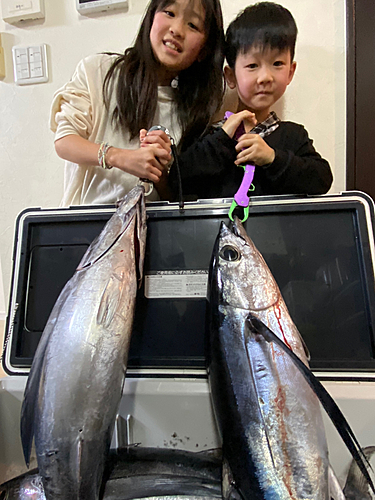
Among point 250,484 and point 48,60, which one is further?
point 48,60

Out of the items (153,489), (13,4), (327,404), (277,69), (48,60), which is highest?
(13,4)

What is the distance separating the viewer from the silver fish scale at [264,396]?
0.38m

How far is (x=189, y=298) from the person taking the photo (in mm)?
648

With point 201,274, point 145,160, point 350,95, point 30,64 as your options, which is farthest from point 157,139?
point 30,64

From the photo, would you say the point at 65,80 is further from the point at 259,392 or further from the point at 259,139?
the point at 259,392

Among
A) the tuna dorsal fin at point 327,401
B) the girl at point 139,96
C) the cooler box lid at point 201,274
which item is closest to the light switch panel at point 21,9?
the girl at point 139,96

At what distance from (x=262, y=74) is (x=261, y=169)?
23cm

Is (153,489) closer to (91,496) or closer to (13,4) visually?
(91,496)

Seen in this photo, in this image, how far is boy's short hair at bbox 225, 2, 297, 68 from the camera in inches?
28.3

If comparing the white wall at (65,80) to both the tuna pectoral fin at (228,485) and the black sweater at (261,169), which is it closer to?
the black sweater at (261,169)

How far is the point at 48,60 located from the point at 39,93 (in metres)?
0.11

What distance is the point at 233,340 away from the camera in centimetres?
47

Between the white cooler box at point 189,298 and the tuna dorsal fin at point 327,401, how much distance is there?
15cm

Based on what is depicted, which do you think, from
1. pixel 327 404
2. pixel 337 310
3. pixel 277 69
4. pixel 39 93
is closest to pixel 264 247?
pixel 337 310
